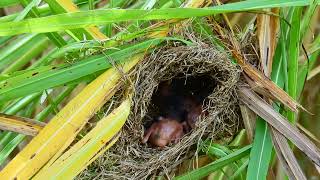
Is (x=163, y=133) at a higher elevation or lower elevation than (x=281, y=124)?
higher

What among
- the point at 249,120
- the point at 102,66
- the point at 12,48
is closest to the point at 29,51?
the point at 12,48

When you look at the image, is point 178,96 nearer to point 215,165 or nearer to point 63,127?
point 215,165

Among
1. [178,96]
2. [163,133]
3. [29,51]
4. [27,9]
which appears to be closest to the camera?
[27,9]

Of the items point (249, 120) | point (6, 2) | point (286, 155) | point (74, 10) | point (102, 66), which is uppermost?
point (6, 2)

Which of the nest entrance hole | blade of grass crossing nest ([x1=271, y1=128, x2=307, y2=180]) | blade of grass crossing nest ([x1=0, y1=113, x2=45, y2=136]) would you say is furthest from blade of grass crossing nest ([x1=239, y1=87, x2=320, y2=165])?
blade of grass crossing nest ([x1=0, y1=113, x2=45, y2=136])

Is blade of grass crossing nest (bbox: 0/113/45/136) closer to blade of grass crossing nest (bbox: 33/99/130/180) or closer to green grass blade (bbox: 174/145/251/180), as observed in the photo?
blade of grass crossing nest (bbox: 33/99/130/180)

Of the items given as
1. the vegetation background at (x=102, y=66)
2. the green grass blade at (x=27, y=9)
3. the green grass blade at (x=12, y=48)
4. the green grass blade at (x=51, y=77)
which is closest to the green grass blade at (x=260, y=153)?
the vegetation background at (x=102, y=66)

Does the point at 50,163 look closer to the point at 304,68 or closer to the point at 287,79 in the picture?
the point at 287,79
